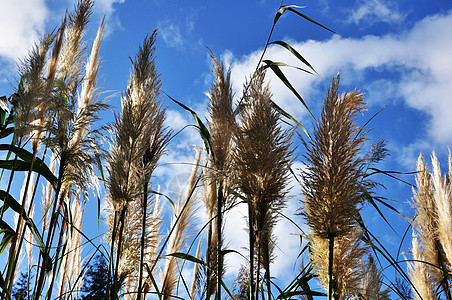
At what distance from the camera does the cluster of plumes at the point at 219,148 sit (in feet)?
6.98

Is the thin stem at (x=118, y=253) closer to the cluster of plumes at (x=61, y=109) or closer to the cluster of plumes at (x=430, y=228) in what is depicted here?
the cluster of plumes at (x=61, y=109)

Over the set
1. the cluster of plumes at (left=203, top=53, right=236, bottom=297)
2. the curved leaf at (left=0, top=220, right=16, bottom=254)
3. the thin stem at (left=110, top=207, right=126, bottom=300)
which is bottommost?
the thin stem at (left=110, top=207, right=126, bottom=300)

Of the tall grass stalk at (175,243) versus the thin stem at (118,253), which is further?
the tall grass stalk at (175,243)

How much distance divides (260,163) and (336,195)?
0.38m

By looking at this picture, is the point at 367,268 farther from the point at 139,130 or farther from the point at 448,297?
the point at 139,130

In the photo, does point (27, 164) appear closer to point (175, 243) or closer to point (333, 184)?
point (175, 243)

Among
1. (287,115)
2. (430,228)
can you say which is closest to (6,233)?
(287,115)

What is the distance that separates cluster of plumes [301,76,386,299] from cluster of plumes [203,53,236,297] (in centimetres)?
38

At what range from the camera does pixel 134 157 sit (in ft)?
6.73

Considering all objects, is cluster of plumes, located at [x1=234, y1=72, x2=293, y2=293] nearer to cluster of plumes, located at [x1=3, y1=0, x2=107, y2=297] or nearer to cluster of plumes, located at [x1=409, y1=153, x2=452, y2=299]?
cluster of plumes, located at [x1=3, y1=0, x2=107, y2=297]

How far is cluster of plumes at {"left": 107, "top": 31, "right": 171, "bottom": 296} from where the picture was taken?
2021 mm

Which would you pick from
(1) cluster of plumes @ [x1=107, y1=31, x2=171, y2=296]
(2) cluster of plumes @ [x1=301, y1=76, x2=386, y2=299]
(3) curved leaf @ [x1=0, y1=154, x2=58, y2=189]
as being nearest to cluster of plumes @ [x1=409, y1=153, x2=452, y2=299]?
(2) cluster of plumes @ [x1=301, y1=76, x2=386, y2=299]

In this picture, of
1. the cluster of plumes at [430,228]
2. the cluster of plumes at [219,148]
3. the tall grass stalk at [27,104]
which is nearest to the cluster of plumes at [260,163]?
the cluster of plumes at [219,148]

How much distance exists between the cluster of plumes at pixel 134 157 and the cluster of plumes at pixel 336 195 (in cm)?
77
